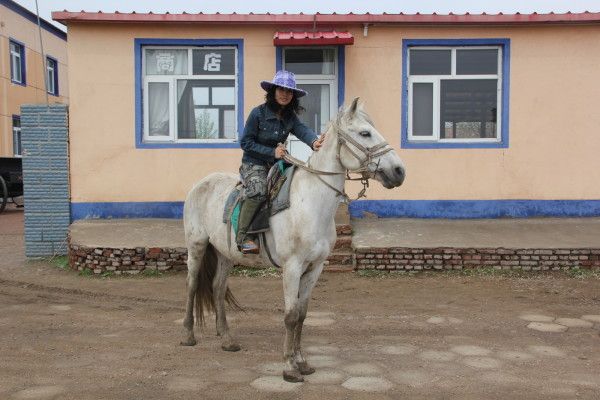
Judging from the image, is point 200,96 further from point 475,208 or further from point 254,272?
point 475,208

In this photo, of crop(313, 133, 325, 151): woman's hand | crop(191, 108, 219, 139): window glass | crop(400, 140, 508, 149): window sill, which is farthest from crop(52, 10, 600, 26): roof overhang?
crop(313, 133, 325, 151): woman's hand

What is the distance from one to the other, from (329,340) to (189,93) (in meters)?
6.50

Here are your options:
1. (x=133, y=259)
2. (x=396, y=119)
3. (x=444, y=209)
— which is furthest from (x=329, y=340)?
(x=396, y=119)

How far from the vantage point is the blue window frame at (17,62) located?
73.9ft

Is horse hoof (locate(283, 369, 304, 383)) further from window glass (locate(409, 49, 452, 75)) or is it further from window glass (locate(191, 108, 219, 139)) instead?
window glass (locate(409, 49, 452, 75))

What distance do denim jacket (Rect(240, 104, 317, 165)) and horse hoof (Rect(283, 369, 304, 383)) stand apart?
67.5 inches

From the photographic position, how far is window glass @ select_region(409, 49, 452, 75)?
10.3 m

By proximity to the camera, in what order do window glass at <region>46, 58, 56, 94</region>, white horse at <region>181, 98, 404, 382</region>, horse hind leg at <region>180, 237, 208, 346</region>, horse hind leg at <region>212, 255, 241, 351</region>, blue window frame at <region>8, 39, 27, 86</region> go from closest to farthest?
1. white horse at <region>181, 98, 404, 382</region>
2. horse hind leg at <region>212, 255, 241, 351</region>
3. horse hind leg at <region>180, 237, 208, 346</region>
4. blue window frame at <region>8, 39, 27, 86</region>
5. window glass at <region>46, 58, 56, 94</region>

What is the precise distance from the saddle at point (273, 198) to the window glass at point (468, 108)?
6390mm

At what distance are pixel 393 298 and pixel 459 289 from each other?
103 centimetres

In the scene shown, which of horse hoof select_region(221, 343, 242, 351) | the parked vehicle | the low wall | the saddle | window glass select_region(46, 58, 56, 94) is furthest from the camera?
window glass select_region(46, 58, 56, 94)

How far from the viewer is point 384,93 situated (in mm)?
10180

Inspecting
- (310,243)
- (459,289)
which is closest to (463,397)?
(310,243)

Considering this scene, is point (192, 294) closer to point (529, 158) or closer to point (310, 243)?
point (310, 243)
